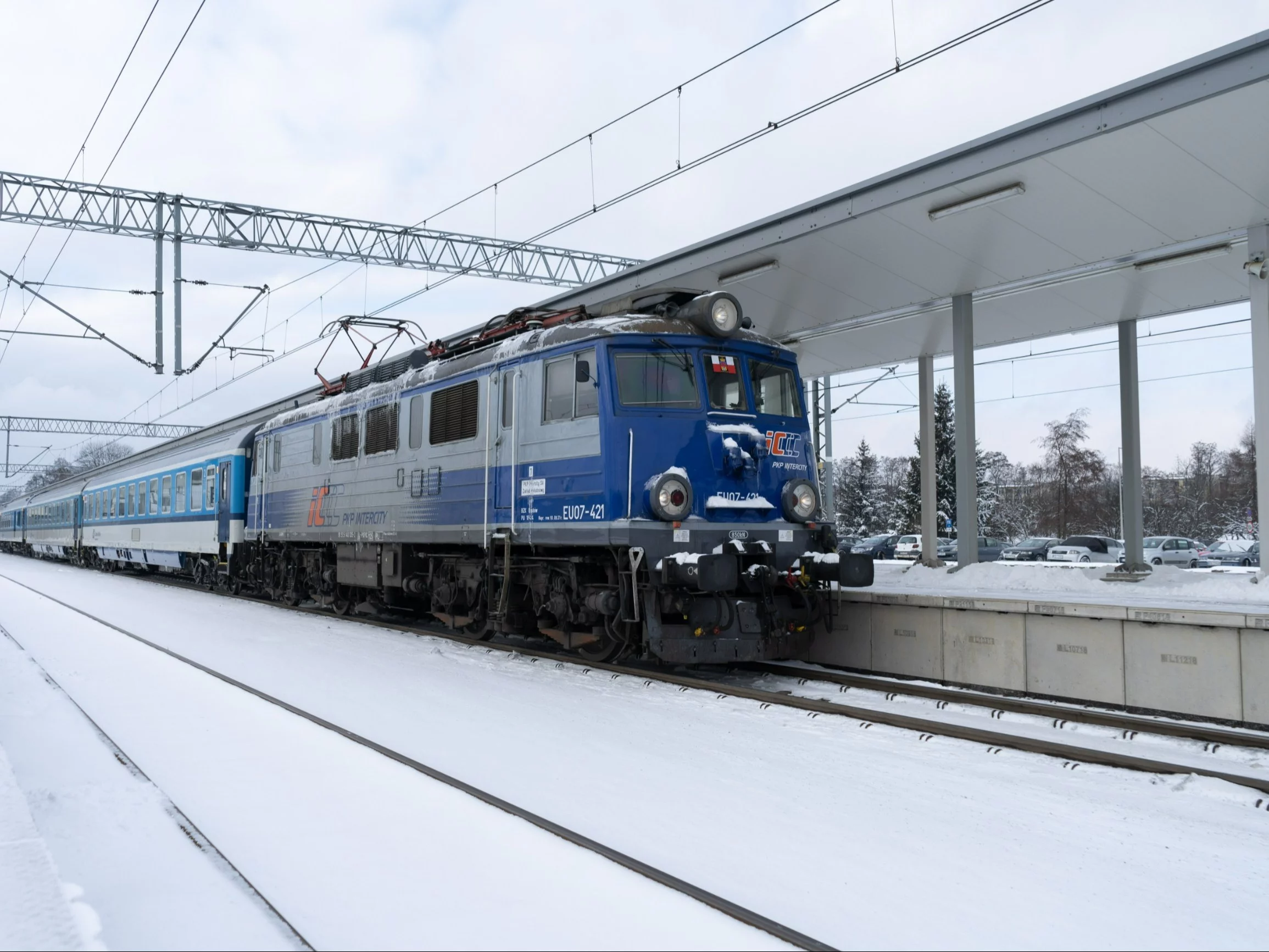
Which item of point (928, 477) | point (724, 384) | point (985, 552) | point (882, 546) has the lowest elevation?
point (985, 552)

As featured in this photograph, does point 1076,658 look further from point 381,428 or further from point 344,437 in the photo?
point 344,437

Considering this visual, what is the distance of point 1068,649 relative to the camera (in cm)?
927

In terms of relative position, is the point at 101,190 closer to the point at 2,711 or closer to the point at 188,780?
the point at 2,711

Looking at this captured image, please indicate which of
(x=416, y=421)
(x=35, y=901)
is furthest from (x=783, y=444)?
(x=35, y=901)

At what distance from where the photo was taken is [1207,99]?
30.3ft

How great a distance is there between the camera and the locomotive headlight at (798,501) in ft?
34.0

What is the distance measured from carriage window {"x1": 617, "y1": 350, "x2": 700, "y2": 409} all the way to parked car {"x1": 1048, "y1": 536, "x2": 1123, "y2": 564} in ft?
89.4

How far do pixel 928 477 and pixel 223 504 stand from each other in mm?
14767

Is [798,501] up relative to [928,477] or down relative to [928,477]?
down

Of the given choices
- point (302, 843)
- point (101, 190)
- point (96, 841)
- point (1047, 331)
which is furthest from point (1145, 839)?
point (101, 190)

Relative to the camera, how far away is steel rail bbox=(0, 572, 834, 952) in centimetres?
384

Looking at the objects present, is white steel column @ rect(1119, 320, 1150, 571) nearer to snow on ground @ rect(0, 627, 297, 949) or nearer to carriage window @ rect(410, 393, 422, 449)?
carriage window @ rect(410, 393, 422, 449)

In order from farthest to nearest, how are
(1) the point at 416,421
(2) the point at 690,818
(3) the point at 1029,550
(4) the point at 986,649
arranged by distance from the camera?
(3) the point at 1029,550 < (1) the point at 416,421 < (4) the point at 986,649 < (2) the point at 690,818

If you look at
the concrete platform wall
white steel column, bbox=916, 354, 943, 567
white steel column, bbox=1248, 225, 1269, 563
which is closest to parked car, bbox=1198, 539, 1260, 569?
white steel column, bbox=916, 354, 943, 567
